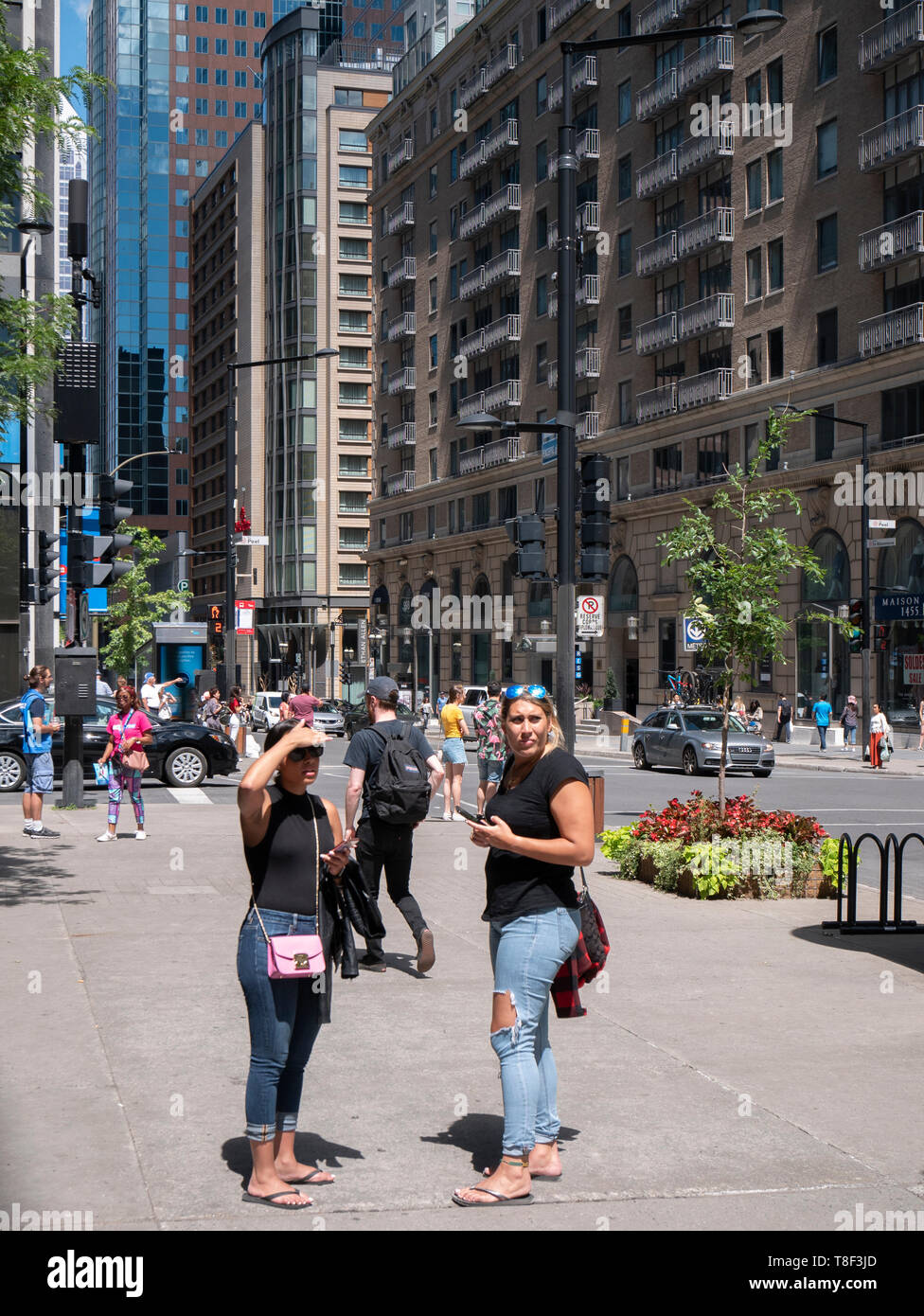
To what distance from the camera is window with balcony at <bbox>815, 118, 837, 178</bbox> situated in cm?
4444

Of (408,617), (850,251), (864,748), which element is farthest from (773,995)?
(408,617)

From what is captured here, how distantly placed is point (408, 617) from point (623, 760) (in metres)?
36.7

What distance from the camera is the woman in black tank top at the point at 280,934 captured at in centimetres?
536

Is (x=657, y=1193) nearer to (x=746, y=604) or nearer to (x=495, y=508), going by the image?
(x=746, y=604)

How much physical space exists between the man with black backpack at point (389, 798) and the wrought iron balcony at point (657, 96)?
4608 centimetres

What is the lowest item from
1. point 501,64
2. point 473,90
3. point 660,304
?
point 660,304

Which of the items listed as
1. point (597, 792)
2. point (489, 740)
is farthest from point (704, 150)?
point (597, 792)

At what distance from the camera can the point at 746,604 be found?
1647cm

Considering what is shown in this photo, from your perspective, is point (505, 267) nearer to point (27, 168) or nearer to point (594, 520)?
point (594, 520)

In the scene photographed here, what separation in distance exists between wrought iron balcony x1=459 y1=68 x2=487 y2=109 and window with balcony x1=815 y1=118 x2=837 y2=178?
24.0 metres

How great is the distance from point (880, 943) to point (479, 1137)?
18.7 feet

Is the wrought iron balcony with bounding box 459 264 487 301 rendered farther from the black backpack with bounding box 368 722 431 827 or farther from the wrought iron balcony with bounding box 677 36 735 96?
the black backpack with bounding box 368 722 431 827

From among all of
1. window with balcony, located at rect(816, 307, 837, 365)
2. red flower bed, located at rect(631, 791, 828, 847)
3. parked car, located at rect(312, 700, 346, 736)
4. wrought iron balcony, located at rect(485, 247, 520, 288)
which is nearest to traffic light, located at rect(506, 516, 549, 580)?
red flower bed, located at rect(631, 791, 828, 847)

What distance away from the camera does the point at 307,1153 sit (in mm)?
5953
